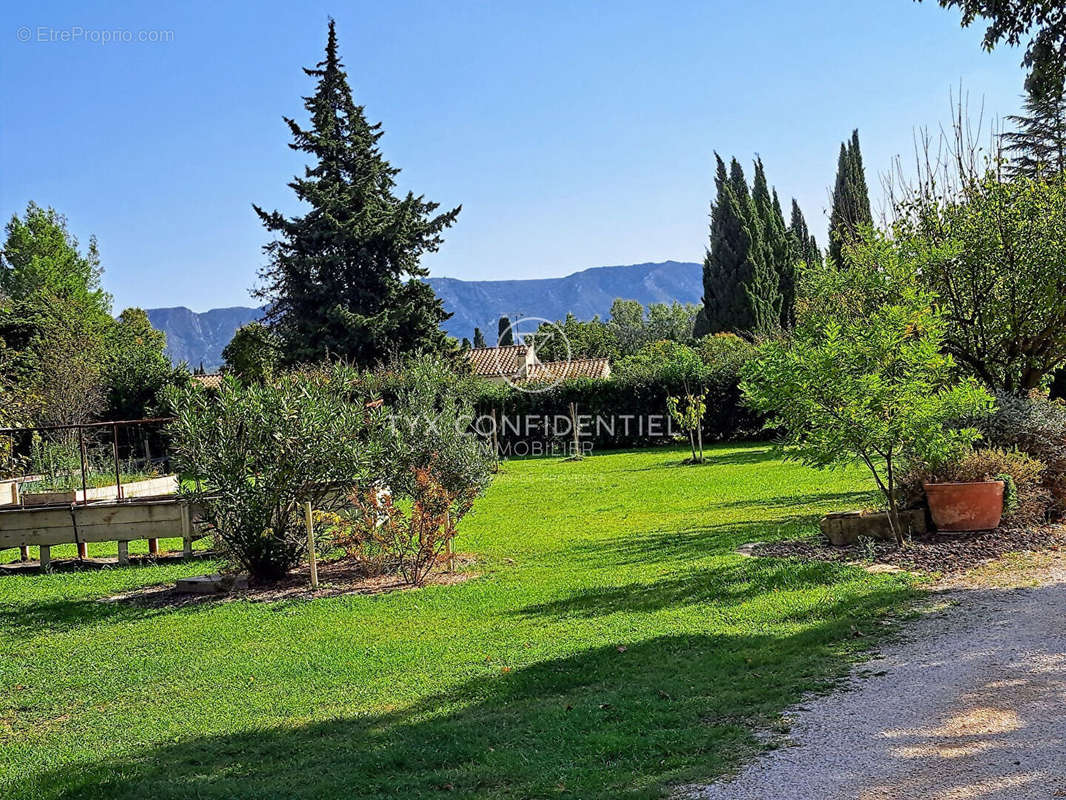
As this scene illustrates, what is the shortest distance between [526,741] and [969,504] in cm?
660

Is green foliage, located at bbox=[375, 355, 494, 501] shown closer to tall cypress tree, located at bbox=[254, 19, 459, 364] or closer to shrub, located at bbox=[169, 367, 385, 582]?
shrub, located at bbox=[169, 367, 385, 582]

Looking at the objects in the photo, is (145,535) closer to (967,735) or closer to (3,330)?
(967,735)

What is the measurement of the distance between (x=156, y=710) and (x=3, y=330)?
24920mm

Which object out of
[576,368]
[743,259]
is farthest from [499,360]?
[743,259]

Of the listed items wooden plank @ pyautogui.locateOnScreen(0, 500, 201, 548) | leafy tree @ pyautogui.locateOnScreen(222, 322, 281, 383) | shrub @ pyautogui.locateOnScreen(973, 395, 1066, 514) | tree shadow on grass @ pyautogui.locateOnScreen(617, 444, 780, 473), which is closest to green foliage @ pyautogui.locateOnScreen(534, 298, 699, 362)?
leafy tree @ pyautogui.locateOnScreen(222, 322, 281, 383)

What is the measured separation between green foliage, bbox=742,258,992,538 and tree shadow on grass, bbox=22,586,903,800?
11.9ft

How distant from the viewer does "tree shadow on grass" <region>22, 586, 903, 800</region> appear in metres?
4.06

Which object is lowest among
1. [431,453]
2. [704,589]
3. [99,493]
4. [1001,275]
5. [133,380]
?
[704,589]

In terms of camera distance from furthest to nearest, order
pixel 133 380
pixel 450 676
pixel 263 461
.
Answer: pixel 133 380 < pixel 263 461 < pixel 450 676

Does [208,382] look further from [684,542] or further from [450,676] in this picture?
[450,676]

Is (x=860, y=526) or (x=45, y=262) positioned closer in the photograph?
(x=860, y=526)

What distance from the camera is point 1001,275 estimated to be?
39.2 ft

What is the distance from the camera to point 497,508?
15.8 m

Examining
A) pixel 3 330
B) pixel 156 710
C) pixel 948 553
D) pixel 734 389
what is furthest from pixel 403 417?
pixel 3 330
